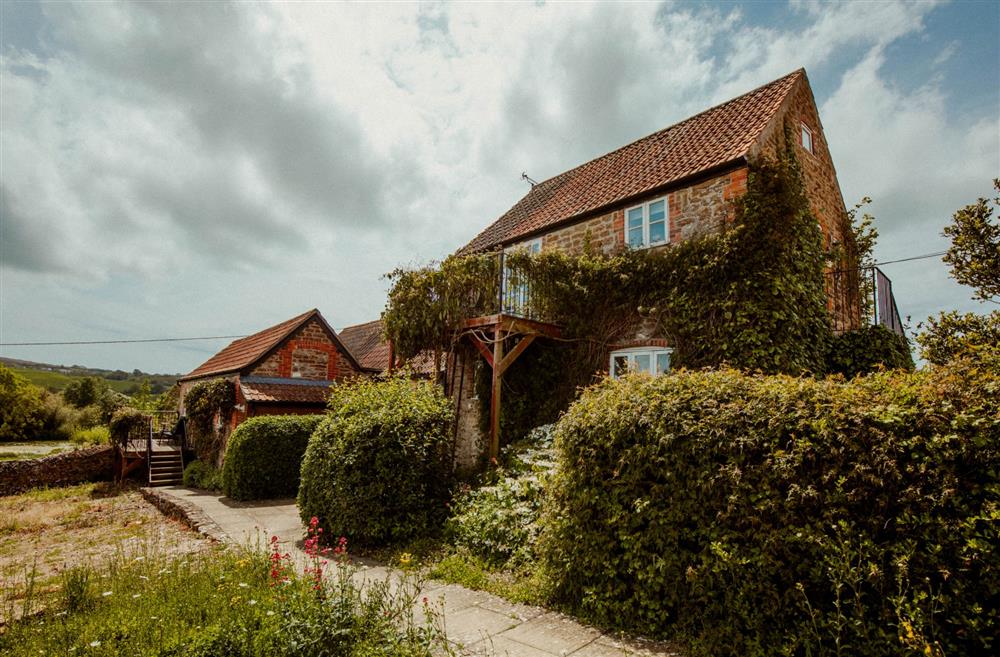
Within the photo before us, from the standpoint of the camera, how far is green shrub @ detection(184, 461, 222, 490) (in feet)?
55.7

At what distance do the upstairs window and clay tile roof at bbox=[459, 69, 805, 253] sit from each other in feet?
4.06

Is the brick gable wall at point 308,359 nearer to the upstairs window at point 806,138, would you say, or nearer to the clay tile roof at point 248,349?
the clay tile roof at point 248,349

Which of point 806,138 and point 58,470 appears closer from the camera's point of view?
point 806,138

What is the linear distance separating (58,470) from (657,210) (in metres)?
24.0

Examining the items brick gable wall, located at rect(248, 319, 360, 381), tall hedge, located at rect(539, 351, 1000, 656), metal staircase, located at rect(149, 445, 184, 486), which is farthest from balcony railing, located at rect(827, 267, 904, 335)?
metal staircase, located at rect(149, 445, 184, 486)

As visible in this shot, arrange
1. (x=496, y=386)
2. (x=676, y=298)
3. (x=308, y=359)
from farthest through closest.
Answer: (x=308, y=359)
(x=496, y=386)
(x=676, y=298)

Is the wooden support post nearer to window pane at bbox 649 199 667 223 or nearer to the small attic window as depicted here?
window pane at bbox 649 199 667 223

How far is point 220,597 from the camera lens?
4.86 m

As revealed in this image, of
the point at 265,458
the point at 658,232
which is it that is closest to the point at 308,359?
the point at 265,458

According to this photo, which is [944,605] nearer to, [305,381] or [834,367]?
[834,367]

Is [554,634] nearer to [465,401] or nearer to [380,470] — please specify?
[380,470]

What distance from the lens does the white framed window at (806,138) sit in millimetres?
12688

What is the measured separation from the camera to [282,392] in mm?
18750

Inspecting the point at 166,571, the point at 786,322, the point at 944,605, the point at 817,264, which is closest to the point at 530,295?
the point at 786,322
